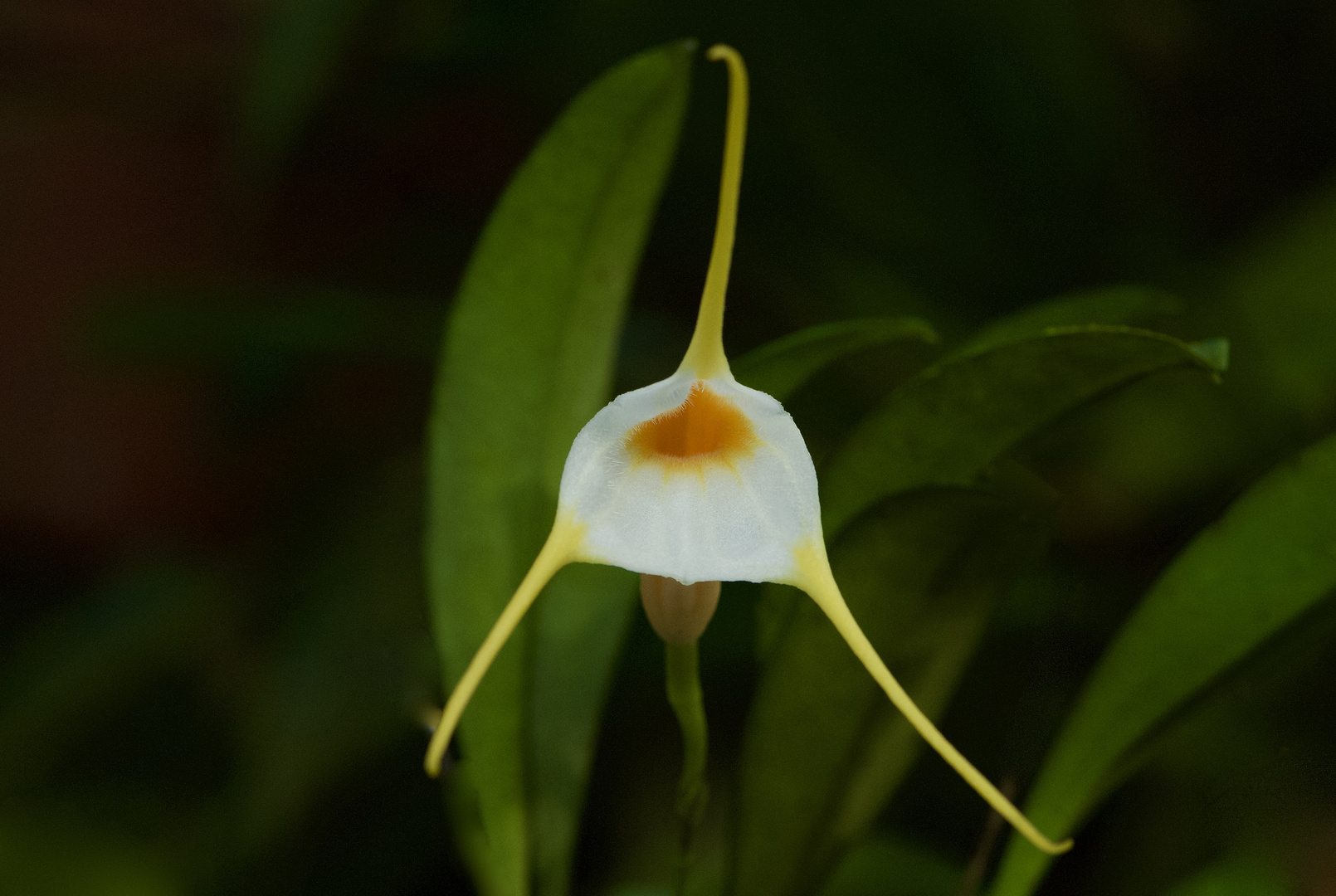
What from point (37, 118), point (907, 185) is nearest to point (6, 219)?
point (37, 118)

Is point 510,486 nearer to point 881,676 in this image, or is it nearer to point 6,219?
point 881,676

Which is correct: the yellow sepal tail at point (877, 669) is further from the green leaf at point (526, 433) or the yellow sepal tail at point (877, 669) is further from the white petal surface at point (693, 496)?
the green leaf at point (526, 433)

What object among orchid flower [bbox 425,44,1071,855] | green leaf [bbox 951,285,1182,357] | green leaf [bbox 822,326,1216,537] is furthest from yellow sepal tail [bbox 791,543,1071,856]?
green leaf [bbox 951,285,1182,357]

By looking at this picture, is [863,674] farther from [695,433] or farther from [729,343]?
[729,343]


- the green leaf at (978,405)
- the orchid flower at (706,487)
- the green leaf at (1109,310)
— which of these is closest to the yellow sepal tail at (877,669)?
the orchid flower at (706,487)

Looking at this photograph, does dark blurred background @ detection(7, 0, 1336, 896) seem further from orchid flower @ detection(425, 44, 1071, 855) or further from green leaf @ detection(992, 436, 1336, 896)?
orchid flower @ detection(425, 44, 1071, 855)
